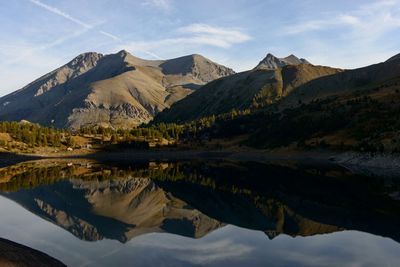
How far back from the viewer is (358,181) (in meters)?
101

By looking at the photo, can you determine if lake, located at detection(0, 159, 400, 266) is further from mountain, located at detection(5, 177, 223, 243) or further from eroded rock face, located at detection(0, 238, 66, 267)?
eroded rock face, located at detection(0, 238, 66, 267)

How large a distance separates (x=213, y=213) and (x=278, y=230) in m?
16.8

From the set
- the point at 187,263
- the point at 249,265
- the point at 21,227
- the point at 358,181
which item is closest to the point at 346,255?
the point at 249,265

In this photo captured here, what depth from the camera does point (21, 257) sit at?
37.1 m

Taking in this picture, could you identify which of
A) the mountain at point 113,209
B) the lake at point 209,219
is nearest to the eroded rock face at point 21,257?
the lake at point 209,219

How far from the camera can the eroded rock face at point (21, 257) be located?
3441cm

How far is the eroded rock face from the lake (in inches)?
73.5

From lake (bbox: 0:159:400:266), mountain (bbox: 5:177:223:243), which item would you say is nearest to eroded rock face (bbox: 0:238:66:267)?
lake (bbox: 0:159:400:266)

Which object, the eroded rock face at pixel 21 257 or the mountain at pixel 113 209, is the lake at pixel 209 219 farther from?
the eroded rock face at pixel 21 257

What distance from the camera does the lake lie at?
43.7 meters

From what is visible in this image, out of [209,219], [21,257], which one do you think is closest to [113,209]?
[209,219]

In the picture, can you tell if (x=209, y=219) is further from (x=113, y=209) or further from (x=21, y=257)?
(x=21, y=257)

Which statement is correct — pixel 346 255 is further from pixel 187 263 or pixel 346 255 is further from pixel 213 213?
pixel 213 213

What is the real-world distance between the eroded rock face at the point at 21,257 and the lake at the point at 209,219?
1.87 meters
